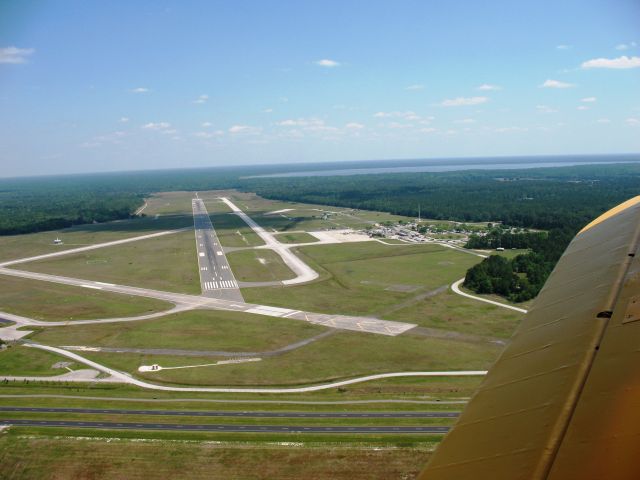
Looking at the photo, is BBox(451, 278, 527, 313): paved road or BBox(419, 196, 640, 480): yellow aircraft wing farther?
BBox(451, 278, 527, 313): paved road

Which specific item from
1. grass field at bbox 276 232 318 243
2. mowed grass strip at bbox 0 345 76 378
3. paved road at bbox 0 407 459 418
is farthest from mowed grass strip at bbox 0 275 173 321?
grass field at bbox 276 232 318 243

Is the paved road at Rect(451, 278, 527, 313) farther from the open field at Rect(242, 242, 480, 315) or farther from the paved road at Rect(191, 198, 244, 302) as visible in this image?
the paved road at Rect(191, 198, 244, 302)

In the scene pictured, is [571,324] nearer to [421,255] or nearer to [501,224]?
[421,255]

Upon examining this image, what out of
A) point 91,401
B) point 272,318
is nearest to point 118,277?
point 272,318

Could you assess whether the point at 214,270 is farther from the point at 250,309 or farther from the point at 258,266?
the point at 250,309

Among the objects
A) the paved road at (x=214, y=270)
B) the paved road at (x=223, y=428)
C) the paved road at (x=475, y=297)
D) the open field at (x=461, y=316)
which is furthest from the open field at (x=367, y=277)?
the paved road at (x=223, y=428)

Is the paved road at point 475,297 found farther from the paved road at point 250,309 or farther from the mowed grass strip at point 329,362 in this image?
the paved road at point 250,309

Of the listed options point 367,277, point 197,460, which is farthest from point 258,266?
point 197,460
